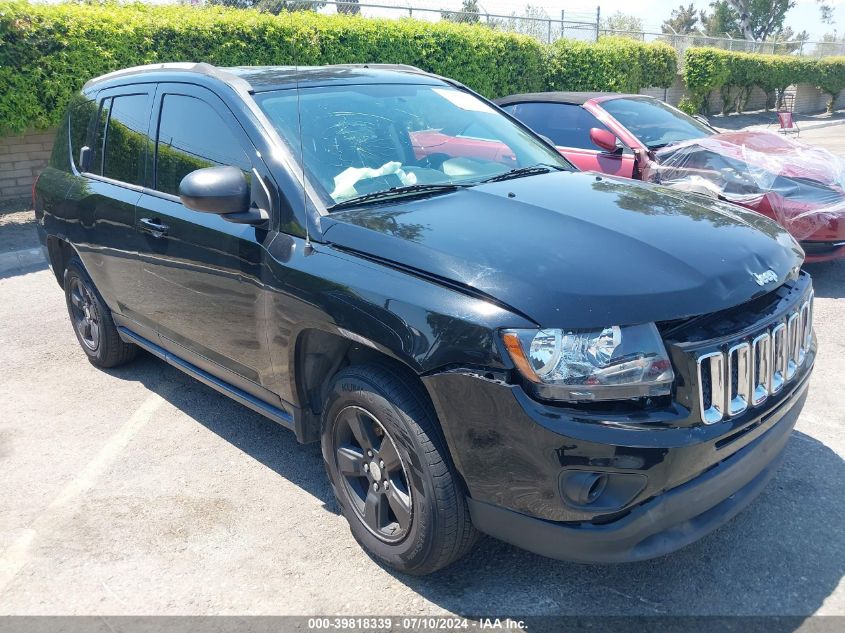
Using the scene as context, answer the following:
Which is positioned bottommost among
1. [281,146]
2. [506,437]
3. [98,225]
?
[506,437]

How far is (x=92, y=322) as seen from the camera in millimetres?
5008

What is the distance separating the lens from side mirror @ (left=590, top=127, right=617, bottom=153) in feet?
22.5

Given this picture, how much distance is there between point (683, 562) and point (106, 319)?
12.1ft

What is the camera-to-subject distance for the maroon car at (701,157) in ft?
19.7

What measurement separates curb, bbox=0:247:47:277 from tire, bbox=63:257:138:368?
299cm

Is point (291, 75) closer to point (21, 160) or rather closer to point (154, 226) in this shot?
point (154, 226)

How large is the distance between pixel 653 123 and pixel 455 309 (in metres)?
5.77

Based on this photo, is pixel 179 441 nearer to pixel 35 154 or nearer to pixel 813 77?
pixel 35 154

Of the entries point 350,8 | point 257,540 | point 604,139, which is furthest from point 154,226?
point 350,8

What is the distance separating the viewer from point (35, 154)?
10.1 m

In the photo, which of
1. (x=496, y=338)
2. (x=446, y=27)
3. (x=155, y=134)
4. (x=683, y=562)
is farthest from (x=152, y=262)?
(x=446, y=27)

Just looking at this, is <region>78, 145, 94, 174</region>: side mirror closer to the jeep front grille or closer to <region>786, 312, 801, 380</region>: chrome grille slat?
the jeep front grille

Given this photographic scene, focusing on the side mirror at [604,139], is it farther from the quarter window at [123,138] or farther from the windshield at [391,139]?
the quarter window at [123,138]

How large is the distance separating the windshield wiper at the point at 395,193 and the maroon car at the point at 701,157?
3.08m
